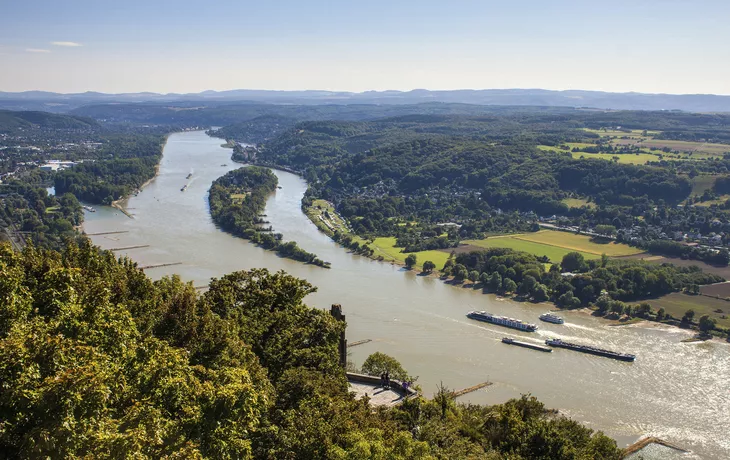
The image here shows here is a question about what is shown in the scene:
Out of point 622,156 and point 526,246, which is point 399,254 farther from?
point 622,156

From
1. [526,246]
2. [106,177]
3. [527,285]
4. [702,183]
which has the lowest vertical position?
[527,285]

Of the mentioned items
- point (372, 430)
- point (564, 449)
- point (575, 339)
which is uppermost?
point (372, 430)

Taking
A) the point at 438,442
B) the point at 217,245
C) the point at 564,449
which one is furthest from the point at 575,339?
the point at 217,245

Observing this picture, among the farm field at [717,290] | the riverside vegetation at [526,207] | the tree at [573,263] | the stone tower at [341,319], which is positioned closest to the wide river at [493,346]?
the riverside vegetation at [526,207]

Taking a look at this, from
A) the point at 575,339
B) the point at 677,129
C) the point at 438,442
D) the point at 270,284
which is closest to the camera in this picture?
the point at 438,442

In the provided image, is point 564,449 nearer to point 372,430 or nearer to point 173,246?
point 372,430

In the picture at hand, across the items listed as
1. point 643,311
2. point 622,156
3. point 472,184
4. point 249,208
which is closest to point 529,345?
point 643,311

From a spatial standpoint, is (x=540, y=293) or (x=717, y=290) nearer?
(x=540, y=293)
